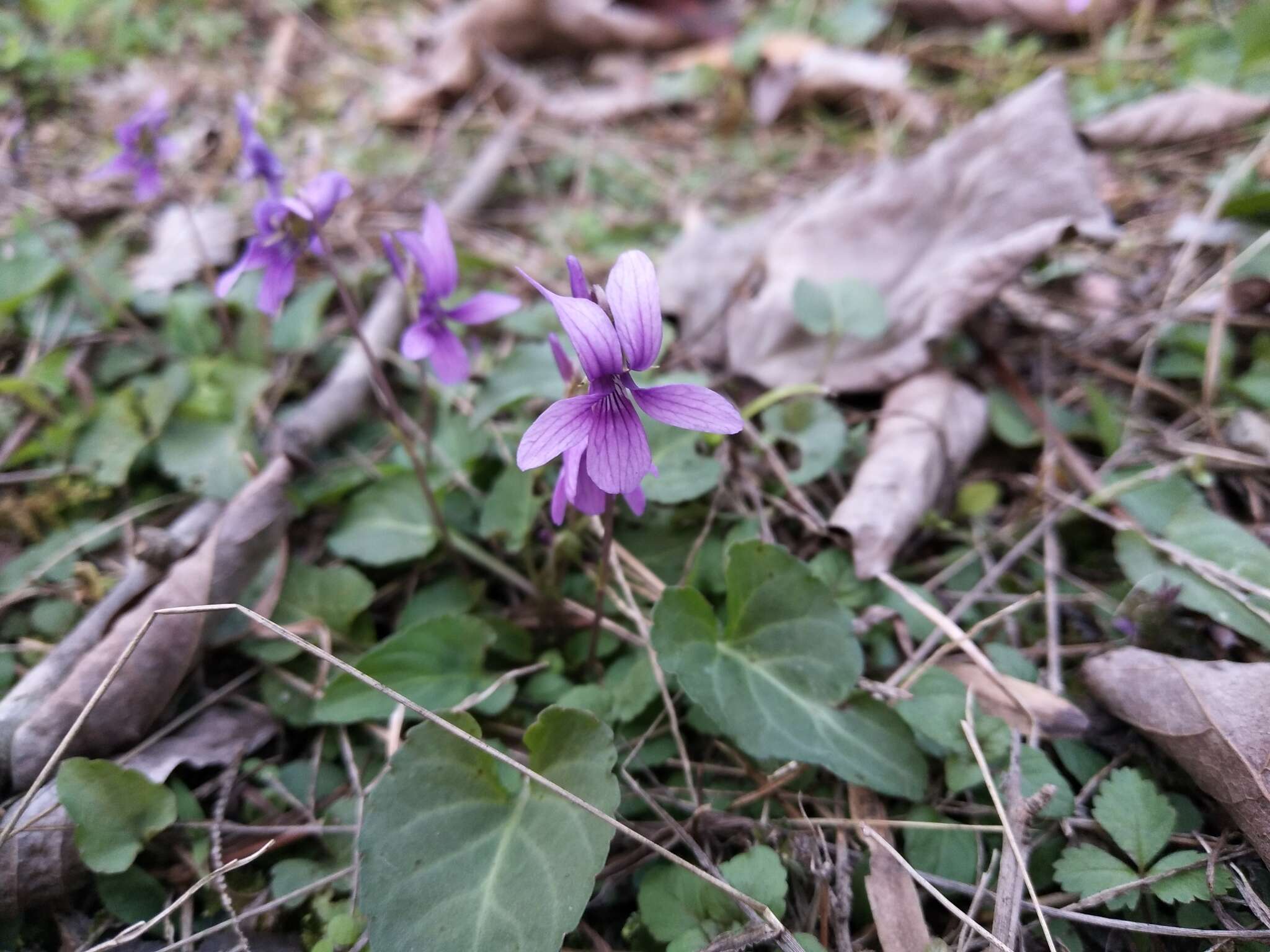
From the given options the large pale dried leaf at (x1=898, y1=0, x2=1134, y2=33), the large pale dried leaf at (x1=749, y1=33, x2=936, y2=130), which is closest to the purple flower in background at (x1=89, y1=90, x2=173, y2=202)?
the large pale dried leaf at (x1=749, y1=33, x2=936, y2=130)

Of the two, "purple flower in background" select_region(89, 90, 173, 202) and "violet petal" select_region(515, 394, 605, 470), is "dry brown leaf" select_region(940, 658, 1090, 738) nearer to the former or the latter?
"violet petal" select_region(515, 394, 605, 470)

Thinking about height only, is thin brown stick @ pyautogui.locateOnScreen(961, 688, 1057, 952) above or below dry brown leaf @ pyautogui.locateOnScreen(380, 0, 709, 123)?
below

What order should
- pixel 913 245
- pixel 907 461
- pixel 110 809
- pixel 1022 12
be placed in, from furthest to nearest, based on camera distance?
pixel 1022 12 < pixel 913 245 < pixel 907 461 < pixel 110 809

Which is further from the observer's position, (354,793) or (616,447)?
(354,793)

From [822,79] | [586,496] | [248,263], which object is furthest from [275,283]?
[822,79]

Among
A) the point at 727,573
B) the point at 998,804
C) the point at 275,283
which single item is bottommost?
the point at 998,804

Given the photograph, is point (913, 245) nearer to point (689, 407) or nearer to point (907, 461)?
point (907, 461)

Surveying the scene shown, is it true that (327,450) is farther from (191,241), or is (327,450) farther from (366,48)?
(366,48)
